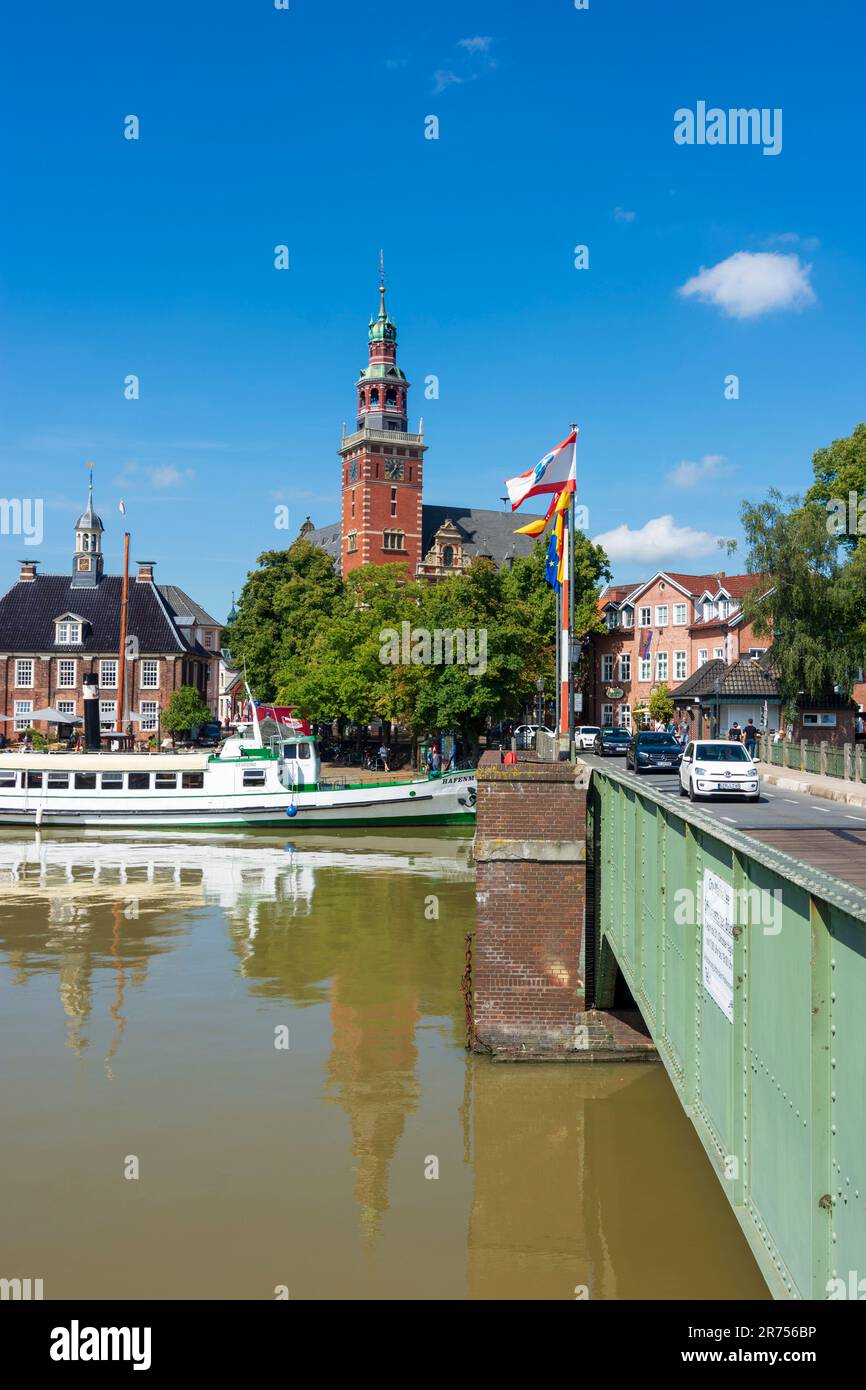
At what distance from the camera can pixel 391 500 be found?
102688 millimetres

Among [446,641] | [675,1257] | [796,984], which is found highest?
[446,641]

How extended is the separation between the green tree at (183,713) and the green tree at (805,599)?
43151mm

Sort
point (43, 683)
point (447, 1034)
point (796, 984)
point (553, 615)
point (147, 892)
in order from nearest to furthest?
point (796, 984)
point (447, 1034)
point (147, 892)
point (553, 615)
point (43, 683)

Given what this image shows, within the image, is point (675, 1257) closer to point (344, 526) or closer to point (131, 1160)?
point (131, 1160)

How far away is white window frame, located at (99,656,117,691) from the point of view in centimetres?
8456

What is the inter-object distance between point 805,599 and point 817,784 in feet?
49.7

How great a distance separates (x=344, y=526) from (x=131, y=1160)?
97753 millimetres

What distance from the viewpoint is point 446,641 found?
5375 centimetres

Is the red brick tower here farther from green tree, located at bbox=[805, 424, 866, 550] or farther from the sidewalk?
the sidewalk

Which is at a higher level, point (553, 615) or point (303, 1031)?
point (553, 615)

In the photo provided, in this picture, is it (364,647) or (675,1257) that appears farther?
(364,647)

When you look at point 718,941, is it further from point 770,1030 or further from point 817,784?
point 817,784
